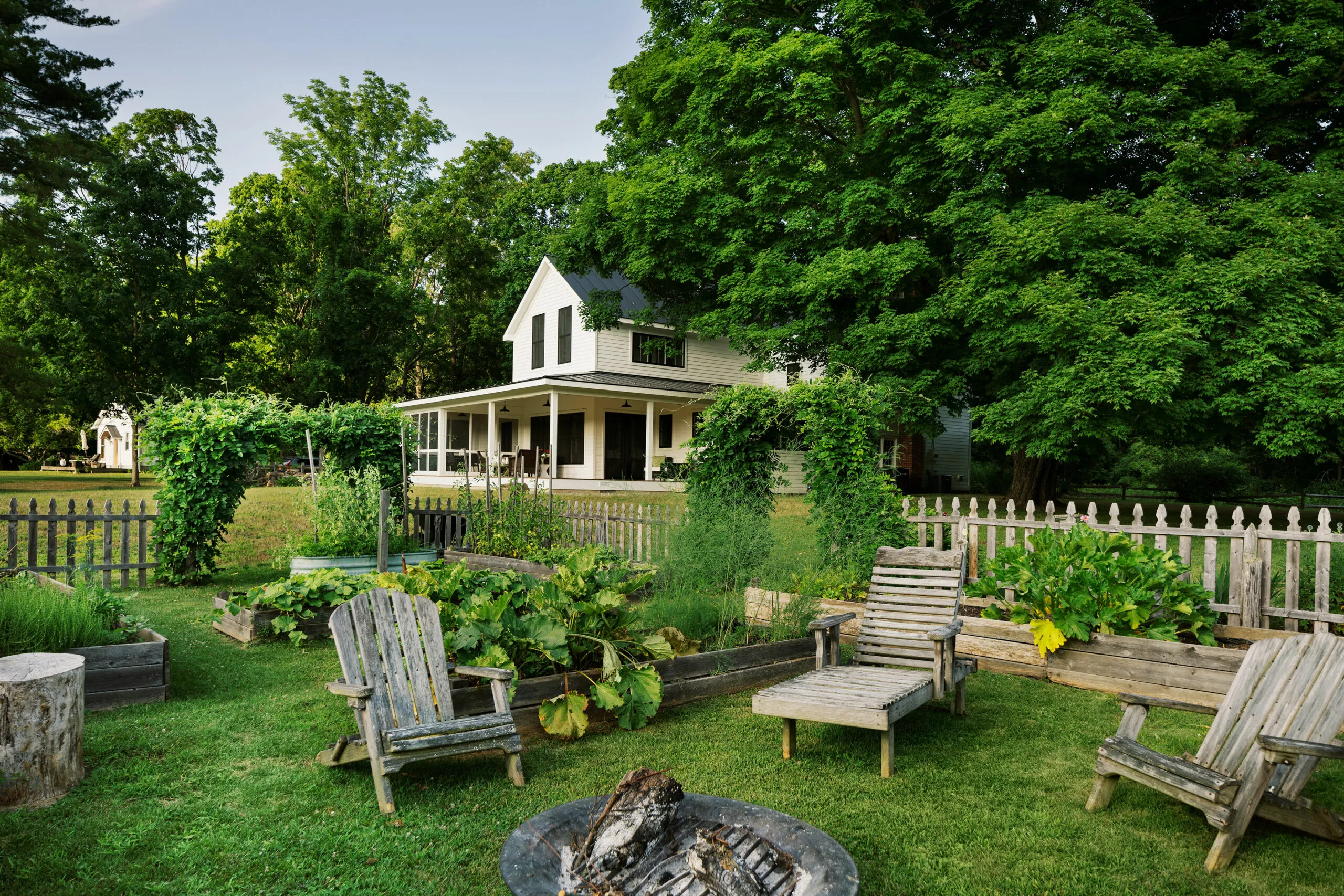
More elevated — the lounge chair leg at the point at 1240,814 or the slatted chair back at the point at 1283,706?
the slatted chair back at the point at 1283,706

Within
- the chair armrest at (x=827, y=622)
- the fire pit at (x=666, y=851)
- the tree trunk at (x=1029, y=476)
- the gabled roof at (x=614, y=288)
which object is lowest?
→ the fire pit at (x=666, y=851)

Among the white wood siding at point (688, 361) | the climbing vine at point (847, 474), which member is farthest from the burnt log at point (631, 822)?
the white wood siding at point (688, 361)

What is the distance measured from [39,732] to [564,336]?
2110 cm

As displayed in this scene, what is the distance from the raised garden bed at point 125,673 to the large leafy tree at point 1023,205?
1268 cm

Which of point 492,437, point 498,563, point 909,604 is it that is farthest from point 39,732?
point 492,437

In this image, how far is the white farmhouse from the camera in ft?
70.6

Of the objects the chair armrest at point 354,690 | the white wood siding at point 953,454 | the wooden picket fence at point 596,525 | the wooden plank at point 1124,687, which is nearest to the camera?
the chair armrest at point 354,690

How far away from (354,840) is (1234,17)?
21199 mm

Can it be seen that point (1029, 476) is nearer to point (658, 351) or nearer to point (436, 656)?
point (658, 351)

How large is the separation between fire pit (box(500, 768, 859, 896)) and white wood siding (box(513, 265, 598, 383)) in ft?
67.4

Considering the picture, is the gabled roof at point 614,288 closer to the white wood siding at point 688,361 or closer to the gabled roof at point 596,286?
→ the gabled roof at point 596,286

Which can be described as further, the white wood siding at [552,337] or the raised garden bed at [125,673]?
the white wood siding at [552,337]

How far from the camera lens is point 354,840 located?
3219mm

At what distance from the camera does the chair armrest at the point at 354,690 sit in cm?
355
